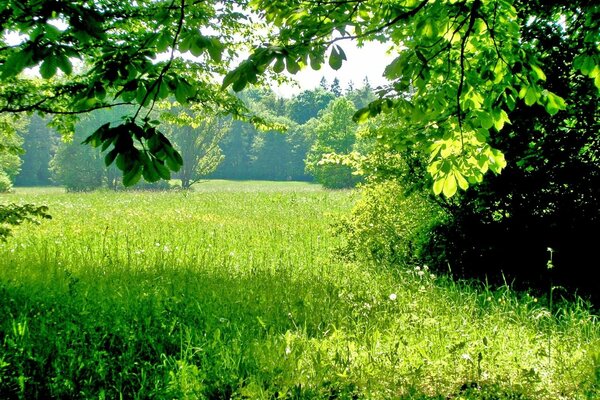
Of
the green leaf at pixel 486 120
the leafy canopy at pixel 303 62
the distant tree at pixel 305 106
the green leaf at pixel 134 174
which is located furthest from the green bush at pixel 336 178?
the distant tree at pixel 305 106

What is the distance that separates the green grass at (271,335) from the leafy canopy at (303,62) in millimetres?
1553

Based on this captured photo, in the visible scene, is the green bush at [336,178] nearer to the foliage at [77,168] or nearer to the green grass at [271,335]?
the foliage at [77,168]

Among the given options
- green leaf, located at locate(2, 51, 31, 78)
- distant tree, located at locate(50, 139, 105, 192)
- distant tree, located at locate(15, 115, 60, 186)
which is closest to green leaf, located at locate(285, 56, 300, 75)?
green leaf, located at locate(2, 51, 31, 78)

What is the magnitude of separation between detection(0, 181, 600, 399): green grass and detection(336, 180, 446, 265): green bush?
0.81m

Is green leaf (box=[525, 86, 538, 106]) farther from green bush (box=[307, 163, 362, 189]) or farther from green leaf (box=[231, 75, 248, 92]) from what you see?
green bush (box=[307, 163, 362, 189])

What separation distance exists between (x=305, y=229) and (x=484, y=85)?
838 cm

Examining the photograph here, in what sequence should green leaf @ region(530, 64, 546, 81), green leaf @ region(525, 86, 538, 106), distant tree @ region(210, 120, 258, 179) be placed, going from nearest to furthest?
green leaf @ region(530, 64, 546, 81), green leaf @ region(525, 86, 538, 106), distant tree @ region(210, 120, 258, 179)

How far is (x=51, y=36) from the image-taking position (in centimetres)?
160

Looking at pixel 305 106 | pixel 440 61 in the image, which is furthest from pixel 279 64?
pixel 305 106

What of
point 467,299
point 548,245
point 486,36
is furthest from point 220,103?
point 548,245

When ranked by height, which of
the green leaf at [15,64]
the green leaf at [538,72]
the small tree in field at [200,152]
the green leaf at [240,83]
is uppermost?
the small tree in field at [200,152]

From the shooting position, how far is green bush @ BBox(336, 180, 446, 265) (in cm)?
768

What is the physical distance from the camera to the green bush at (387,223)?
25.2 feet

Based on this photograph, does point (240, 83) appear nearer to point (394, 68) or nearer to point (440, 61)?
point (394, 68)
